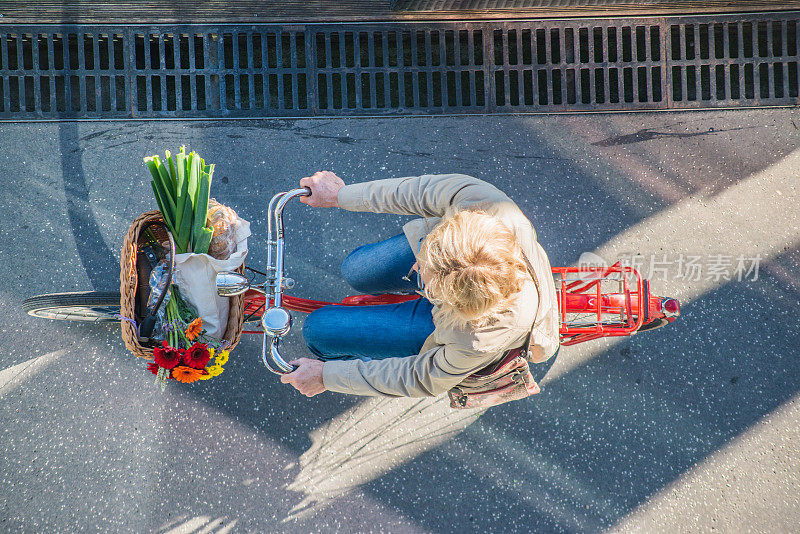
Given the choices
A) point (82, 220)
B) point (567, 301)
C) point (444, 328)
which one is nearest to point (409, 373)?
point (444, 328)

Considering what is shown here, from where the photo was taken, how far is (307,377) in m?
1.94

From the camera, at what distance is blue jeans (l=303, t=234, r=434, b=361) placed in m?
2.09

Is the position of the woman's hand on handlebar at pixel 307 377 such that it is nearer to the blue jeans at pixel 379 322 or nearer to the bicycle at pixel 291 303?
the bicycle at pixel 291 303

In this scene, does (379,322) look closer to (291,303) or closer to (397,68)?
(291,303)

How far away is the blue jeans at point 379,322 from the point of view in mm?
2094

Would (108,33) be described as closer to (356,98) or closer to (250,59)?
(250,59)

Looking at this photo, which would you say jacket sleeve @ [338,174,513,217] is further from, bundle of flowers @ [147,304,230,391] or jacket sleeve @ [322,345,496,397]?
bundle of flowers @ [147,304,230,391]

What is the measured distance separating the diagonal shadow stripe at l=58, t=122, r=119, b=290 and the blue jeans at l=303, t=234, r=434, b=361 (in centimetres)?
126

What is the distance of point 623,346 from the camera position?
2.84 metres

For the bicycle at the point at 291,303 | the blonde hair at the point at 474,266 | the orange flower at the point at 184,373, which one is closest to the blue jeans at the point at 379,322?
the bicycle at the point at 291,303

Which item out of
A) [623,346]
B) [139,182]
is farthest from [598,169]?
[139,182]

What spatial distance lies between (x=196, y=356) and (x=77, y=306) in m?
0.93

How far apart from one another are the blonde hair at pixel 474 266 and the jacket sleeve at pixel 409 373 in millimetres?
188

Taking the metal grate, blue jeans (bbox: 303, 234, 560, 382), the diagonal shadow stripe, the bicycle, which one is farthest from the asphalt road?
blue jeans (bbox: 303, 234, 560, 382)
